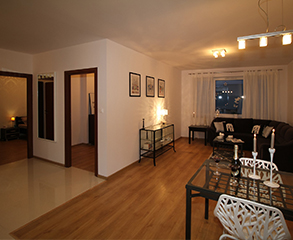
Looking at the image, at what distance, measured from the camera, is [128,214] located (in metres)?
2.53

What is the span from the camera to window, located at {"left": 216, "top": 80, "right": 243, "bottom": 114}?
22.4ft

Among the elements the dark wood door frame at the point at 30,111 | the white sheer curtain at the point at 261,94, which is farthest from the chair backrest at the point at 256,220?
the white sheer curtain at the point at 261,94

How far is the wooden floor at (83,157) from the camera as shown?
433cm

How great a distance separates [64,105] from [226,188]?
3770 millimetres

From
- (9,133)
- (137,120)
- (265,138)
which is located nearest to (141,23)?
(137,120)

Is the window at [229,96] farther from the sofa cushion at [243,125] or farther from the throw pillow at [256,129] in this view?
the throw pillow at [256,129]

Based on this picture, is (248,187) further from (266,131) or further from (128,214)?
(266,131)

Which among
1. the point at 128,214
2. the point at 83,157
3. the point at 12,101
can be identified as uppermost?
the point at 12,101

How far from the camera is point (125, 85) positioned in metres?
4.05

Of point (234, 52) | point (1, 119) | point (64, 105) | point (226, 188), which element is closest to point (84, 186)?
point (64, 105)

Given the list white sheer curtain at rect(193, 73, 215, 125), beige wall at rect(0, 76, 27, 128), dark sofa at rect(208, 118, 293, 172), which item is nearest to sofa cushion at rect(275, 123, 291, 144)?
dark sofa at rect(208, 118, 293, 172)

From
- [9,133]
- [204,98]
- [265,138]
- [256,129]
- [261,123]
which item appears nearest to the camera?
[265,138]

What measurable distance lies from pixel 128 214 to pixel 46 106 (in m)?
3.48

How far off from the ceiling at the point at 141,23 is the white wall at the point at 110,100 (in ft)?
0.81
